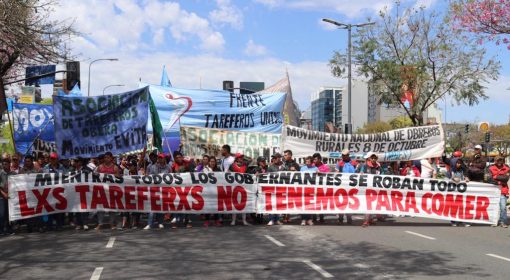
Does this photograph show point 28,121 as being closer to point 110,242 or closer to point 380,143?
point 110,242

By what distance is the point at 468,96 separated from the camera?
28.8m

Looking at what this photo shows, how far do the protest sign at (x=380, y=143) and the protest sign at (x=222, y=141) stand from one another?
87 centimetres

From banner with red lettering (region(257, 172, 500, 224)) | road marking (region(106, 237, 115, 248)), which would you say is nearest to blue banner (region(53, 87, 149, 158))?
road marking (region(106, 237, 115, 248))

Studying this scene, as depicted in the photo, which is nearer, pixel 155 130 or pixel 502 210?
pixel 502 210

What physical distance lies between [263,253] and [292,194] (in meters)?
3.95

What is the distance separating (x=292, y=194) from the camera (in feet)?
41.6

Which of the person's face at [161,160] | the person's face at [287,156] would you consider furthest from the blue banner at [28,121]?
the person's face at [287,156]

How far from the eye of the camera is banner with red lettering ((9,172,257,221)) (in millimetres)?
11430

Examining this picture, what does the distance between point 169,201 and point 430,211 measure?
235 inches

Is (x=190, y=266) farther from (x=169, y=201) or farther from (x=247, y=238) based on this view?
(x=169, y=201)

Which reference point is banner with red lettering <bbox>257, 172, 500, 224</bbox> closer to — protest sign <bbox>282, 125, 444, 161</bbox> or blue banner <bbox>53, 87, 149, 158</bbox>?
protest sign <bbox>282, 125, 444, 161</bbox>

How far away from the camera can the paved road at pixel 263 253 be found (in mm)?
7355

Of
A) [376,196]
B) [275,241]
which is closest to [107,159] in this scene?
[275,241]

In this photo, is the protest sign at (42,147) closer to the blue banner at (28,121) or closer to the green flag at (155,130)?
the blue banner at (28,121)
